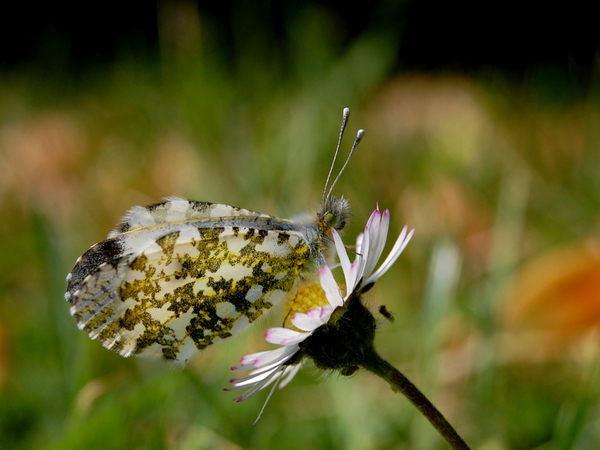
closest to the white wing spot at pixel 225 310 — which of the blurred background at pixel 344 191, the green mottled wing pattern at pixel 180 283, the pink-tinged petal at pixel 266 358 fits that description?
the green mottled wing pattern at pixel 180 283

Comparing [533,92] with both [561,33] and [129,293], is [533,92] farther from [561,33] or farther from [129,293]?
[129,293]

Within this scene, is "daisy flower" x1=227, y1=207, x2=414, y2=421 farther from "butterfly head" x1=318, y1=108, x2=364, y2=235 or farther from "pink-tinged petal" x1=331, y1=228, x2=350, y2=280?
"butterfly head" x1=318, y1=108, x2=364, y2=235

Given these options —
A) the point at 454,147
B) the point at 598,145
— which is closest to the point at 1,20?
the point at 454,147

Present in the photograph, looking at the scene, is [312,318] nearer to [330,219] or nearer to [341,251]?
[341,251]

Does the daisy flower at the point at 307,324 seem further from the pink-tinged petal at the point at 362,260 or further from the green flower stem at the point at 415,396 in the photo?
the green flower stem at the point at 415,396

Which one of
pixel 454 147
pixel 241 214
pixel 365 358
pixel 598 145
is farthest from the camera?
pixel 454 147
